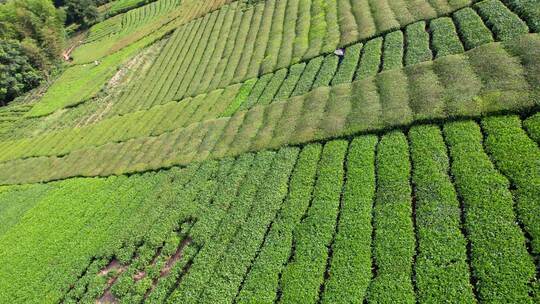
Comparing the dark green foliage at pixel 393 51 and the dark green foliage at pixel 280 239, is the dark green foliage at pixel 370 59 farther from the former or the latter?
the dark green foliage at pixel 280 239

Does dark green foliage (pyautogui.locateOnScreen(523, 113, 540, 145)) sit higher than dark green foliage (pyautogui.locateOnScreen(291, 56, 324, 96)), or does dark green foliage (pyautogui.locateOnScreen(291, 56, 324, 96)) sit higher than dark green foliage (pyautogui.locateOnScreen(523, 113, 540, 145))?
dark green foliage (pyautogui.locateOnScreen(523, 113, 540, 145))

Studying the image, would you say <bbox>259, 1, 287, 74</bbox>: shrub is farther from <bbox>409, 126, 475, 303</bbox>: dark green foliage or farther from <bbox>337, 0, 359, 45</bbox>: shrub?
<bbox>409, 126, 475, 303</bbox>: dark green foliage

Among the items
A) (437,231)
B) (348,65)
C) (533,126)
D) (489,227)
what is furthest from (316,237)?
(348,65)

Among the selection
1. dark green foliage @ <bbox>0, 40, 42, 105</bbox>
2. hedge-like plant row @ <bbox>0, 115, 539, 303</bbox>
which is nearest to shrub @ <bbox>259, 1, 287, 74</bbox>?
hedge-like plant row @ <bbox>0, 115, 539, 303</bbox>

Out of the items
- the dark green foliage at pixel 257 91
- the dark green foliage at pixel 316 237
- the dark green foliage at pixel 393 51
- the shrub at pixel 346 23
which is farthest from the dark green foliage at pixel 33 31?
the dark green foliage at pixel 316 237

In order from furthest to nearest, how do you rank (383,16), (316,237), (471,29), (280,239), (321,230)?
1. (383,16)
2. (471,29)
3. (280,239)
4. (321,230)
5. (316,237)

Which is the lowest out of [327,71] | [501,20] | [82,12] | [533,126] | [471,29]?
[327,71]

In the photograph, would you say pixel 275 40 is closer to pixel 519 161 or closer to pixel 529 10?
pixel 529 10
